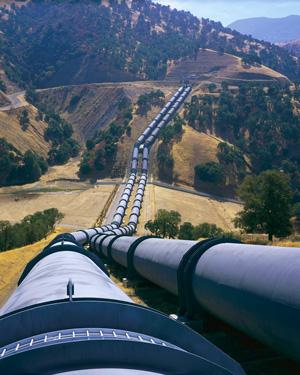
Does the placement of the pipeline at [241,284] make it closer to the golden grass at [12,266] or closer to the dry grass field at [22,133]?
the golden grass at [12,266]

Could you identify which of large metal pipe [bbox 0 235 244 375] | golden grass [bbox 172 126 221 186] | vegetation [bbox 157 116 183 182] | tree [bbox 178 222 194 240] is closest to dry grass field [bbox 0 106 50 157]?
vegetation [bbox 157 116 183 182]

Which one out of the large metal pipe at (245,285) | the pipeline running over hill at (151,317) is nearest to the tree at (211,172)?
the large metal pipe at (245,285)

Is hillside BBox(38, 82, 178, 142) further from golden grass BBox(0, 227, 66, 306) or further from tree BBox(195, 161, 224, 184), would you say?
golden grass BBox(0, 227, 66, 306)

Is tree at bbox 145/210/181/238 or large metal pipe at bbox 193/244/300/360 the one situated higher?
large metal pipe at bbox 193/244/300/360

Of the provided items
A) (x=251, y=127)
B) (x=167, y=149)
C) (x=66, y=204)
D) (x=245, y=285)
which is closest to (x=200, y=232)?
(x=66, y=204)

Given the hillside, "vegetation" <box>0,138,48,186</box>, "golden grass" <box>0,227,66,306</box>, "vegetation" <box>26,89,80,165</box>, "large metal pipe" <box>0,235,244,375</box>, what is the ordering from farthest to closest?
the hillside, "vegetation" <box>26,89,80,165</box>, "vegetation" <box>0,138,48,186</box>, "golden grass" <box>0,227,66,306</box>, "large metal pipe" <box>0,235,244,375</box>

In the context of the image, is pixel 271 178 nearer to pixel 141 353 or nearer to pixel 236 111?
pixel 141 353

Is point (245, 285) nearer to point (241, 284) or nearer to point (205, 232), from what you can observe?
point (241, 284)
